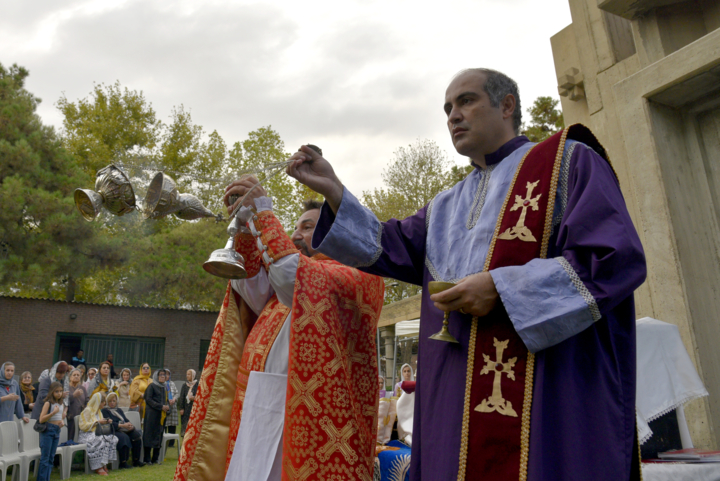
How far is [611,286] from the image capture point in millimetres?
1527

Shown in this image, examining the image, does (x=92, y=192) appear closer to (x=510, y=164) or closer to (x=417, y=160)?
(x=510, y=164)

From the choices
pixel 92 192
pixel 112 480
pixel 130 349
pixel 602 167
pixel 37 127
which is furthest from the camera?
A: pixel 130 349

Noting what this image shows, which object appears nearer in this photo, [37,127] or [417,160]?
[37,127]

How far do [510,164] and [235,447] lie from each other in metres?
2.01

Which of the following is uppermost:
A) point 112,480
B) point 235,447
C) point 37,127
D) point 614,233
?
point 37,127

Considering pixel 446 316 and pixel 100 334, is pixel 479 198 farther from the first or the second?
pixel 100 334

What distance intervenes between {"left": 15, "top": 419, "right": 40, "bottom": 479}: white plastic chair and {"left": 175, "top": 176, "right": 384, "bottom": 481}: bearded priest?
626cm

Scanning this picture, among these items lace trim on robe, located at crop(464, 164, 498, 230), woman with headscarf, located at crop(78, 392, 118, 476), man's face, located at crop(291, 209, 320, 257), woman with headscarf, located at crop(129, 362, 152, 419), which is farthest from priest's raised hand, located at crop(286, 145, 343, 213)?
woman with headscarf, located at crop(129, 362, 152, 419)

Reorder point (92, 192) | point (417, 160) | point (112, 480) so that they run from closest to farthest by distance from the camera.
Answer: point (92, 192) < point (112, 480) < point (417, 160)

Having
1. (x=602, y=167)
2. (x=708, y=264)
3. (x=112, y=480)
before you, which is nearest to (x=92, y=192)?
(x=602, y=167)

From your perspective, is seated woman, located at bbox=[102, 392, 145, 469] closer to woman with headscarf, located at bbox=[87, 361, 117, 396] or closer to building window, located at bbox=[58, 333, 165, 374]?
woman with headscarf, located at bbox=[87, 361, 117, 396]

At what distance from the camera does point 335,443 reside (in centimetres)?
267

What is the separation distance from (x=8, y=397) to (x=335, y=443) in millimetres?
7852

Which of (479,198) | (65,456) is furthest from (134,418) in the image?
(479,198)
